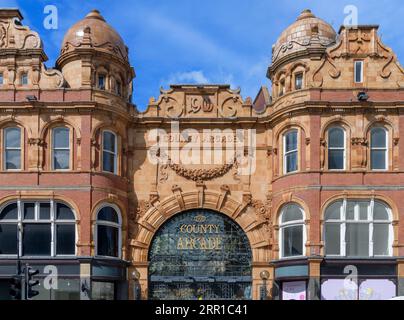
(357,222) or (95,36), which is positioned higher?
(95,36)

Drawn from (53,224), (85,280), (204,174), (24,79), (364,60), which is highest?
(364,60)

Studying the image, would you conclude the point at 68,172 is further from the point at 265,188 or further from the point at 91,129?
the point at 265,188

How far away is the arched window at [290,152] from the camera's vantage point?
90.7 feet

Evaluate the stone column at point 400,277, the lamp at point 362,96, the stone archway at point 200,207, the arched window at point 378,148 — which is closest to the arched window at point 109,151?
the stone archway at point 200,207

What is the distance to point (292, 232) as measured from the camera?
27125mm

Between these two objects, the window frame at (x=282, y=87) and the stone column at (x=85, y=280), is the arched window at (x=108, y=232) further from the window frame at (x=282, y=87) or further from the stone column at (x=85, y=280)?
the window frame at (x=282, y=87)

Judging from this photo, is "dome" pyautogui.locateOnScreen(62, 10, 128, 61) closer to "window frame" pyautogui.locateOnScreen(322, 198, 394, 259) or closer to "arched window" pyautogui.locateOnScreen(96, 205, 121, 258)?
"arched window" pyautogui.locateOnScreen(96, 205, 121, 258)

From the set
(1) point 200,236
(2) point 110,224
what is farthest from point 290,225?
(2) point 110,224

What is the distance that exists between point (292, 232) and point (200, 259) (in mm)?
4731

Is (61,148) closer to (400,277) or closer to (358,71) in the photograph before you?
(358,71)

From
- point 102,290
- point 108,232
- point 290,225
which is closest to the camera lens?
point 102,290

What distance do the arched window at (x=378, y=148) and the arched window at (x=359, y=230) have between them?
74.1 inches

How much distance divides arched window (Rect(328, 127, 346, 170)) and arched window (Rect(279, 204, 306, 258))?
2.72 m

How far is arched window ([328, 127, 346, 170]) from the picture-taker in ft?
89.4
